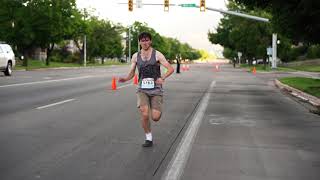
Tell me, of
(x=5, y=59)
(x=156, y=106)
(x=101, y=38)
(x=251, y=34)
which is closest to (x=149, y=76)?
(x=156, y=106)

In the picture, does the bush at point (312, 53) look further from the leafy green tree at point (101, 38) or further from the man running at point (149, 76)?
the man running at point (149, 76)

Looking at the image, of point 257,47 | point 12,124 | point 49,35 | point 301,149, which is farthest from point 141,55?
point 257,47

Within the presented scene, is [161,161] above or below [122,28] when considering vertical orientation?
below

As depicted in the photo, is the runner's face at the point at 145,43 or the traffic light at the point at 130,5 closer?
the runner's face at the point at 145,43

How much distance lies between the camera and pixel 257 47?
7400 cm

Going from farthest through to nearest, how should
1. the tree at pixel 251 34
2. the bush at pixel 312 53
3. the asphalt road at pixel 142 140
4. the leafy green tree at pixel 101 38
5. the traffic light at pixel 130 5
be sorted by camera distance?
1. the leafy green tree at pixel 101 38
2. the bush at pixel 312 53
3. the tree at pixel 251 34
4. the traffic light at pixel 130 5
5. the asphalt road at pixel 142 140

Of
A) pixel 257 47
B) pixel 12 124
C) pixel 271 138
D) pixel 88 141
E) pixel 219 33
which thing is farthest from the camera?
pixel 219 33

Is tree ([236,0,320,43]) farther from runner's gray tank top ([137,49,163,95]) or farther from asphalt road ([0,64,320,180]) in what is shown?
runner's gray tank top ([137,49,163,95])

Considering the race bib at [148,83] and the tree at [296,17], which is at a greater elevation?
the tree at [296,17]

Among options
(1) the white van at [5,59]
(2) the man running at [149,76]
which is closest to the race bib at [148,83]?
(2) the man running at [149,76]

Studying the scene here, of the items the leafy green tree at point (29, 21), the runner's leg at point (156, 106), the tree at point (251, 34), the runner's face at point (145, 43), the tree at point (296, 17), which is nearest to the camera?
the runner's face at point (145, 43)

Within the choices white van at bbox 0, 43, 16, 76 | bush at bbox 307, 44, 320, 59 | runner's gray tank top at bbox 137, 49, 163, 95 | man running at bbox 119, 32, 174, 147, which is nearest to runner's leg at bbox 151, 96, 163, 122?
man running at bbox 119, 32, 174, 147

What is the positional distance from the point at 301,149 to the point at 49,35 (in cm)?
5841

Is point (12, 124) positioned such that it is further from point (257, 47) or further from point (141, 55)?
point (257, 47)
